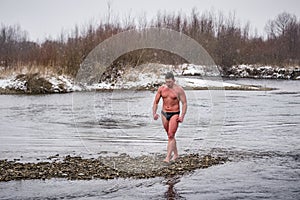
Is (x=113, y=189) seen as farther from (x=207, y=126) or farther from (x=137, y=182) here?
(x=207, y=126)

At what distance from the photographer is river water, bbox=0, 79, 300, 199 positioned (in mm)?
8844

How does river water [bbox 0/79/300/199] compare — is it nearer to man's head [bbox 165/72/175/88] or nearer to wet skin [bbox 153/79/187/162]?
wet skin [bbox 153/79/187/162]

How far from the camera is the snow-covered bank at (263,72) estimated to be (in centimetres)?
6419

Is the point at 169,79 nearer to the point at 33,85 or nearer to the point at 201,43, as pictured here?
the point at 33,85

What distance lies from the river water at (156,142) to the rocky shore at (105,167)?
1.09 feet

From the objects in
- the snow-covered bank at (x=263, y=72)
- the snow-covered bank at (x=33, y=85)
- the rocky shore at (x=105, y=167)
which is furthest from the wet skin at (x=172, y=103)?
the snow-covered bank at (x=263, y=72)

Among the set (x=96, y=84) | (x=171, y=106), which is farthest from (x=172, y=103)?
(x=96, y=84)

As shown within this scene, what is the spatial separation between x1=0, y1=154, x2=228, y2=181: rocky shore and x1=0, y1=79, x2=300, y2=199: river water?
33cm

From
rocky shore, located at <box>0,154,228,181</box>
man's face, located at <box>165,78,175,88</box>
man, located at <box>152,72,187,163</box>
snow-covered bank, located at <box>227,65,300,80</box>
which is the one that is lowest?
rocky shore, located at <box>0,154,228,181</box>

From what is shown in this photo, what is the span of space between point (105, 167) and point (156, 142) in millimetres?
4028

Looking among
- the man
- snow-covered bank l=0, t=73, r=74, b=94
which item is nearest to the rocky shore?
the man

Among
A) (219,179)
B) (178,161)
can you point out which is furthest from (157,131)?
(219,179)

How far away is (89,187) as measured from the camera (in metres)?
9.05

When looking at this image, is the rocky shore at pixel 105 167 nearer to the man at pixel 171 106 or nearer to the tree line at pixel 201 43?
the man at pixel 171 106
